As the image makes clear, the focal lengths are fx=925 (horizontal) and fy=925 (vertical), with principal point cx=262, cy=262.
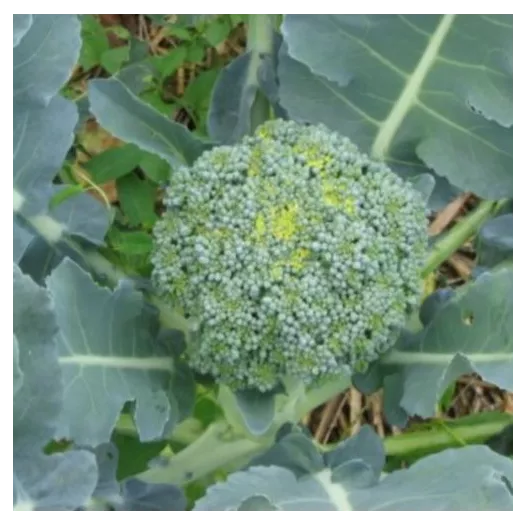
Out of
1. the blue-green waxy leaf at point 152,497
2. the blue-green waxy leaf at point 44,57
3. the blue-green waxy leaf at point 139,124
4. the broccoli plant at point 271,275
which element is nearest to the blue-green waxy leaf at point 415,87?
the broccoli plant at point 271,275

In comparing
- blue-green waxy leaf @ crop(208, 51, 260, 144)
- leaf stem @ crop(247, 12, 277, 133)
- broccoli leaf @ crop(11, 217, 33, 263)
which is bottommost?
broccoli leaf @ crop(11, 217, 33, 263)

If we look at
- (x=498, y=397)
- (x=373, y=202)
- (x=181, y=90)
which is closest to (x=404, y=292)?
(x=373, y=202)

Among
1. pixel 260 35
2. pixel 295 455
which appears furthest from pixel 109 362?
pixel 260 35

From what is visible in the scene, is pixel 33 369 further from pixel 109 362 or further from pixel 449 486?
pixel 449 486

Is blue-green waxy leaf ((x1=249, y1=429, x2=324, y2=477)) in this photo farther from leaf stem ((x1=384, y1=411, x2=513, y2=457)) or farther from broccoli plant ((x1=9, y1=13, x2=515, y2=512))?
leaf stem ((x1=384, y1=411, x2=513, y2=457))

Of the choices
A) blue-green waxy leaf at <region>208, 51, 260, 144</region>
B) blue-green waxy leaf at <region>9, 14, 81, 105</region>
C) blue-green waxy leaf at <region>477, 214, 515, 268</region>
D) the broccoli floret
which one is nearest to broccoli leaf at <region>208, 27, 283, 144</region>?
blue-green waxy leaf at <region>208, 51, 260, 144</region>

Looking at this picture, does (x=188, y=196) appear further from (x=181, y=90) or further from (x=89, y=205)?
(x=181, y=90)

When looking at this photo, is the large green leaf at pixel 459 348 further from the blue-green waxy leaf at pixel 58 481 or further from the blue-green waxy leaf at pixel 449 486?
the blue-green waxy leaf at pixel 58 481
